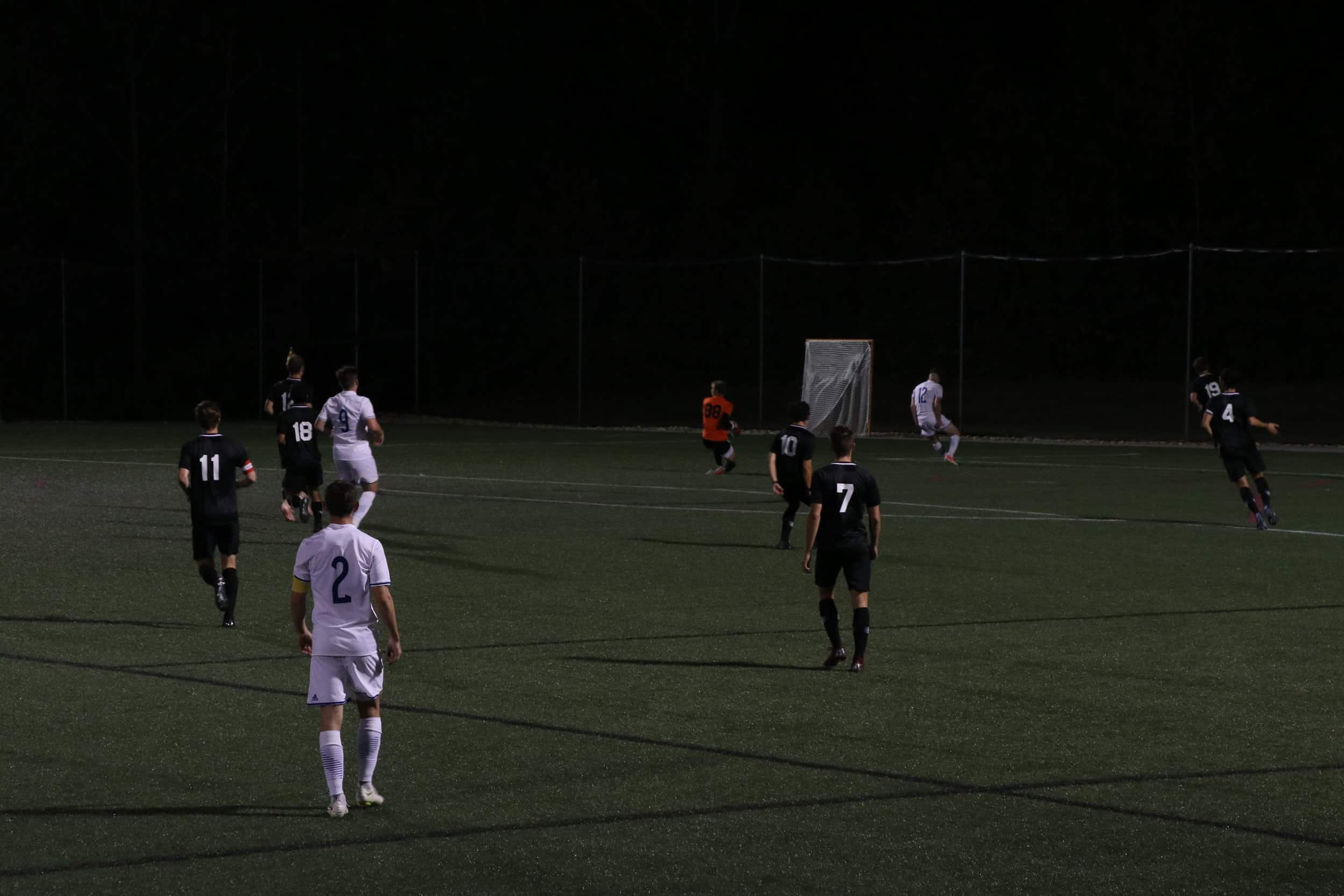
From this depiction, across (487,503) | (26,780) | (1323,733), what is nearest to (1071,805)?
(1323,733)

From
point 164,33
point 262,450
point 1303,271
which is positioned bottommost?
point 262,450

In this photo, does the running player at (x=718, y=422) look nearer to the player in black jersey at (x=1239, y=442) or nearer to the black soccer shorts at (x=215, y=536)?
the player in black jersey at (x=1239, y=442)

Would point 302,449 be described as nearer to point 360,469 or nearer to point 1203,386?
point 360,469

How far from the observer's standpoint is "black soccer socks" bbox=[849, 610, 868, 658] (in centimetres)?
1117

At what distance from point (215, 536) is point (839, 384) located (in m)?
28.6

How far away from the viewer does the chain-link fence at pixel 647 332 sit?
47094 millimetres

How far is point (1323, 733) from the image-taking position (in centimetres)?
938

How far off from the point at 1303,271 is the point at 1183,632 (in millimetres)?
37670

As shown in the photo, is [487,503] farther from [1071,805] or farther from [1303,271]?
[1303,271]

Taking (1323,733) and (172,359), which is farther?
(172,359)

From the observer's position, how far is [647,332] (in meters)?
52.7

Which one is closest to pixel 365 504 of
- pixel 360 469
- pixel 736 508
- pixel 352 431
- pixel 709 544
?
pixel 360 469

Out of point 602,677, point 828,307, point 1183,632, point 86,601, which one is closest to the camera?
point 602,677

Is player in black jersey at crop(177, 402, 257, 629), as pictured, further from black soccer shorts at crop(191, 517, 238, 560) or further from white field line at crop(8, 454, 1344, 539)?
white field line at crop(8, 454, 1344, 539)
